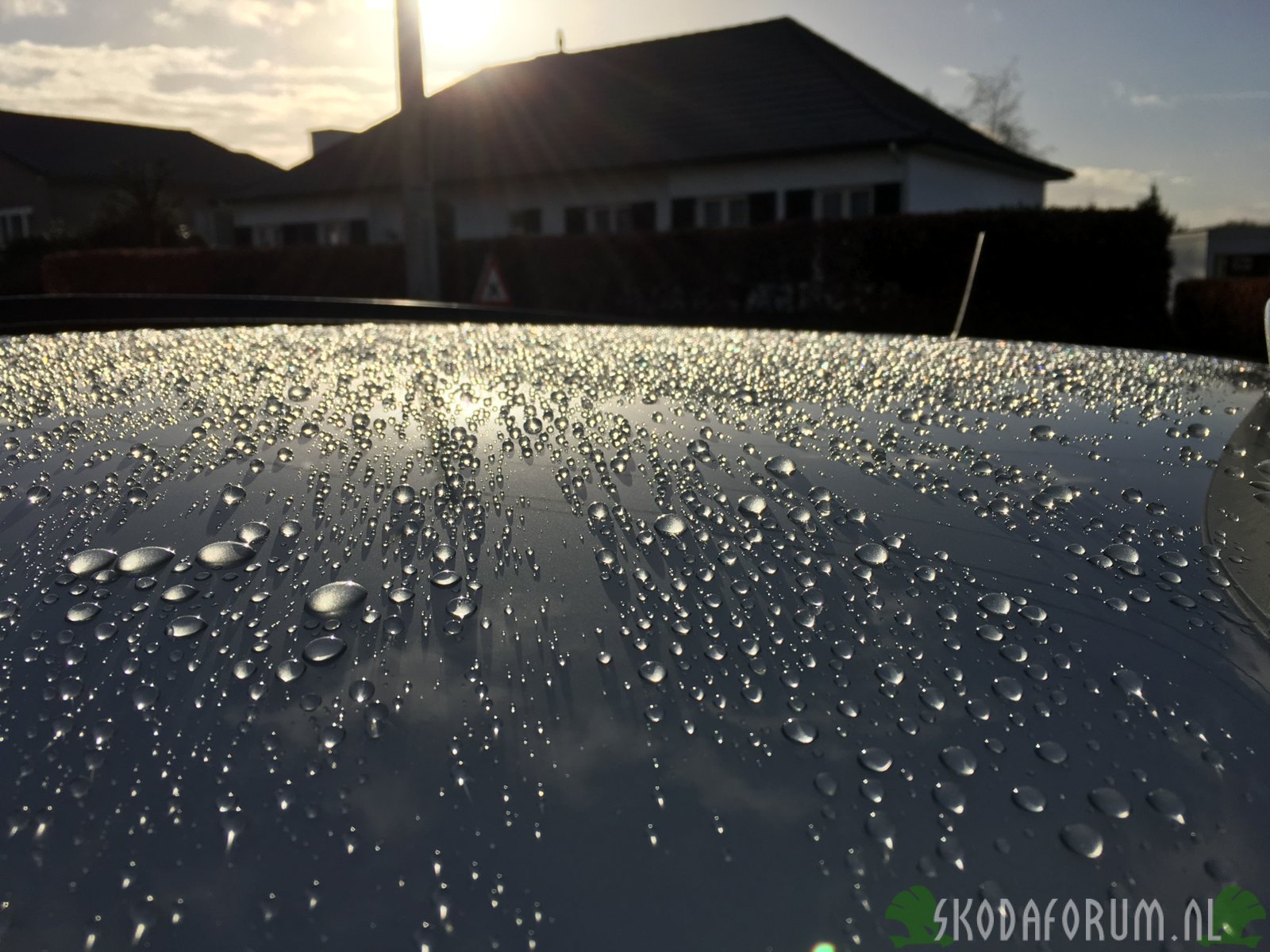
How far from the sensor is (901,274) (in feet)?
47.6

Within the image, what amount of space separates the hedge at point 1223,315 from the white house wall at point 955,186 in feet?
17.2

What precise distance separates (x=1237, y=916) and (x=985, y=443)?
82 cm

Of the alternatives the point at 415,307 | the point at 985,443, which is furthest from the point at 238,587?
the point at 415,307

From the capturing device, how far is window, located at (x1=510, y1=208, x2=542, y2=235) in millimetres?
25328

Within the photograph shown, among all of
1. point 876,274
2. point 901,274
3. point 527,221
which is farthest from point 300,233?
point 901,274

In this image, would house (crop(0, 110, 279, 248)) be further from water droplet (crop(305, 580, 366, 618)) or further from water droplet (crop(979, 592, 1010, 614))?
water droplet (crop(979, 592, 1010, 614))

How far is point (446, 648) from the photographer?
2.44 feet

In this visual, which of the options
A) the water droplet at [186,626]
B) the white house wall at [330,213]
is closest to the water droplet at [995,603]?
the water droplet at [186,626]

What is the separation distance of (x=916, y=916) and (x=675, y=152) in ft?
75.7

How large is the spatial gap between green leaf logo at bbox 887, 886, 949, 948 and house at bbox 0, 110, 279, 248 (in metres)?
43.0

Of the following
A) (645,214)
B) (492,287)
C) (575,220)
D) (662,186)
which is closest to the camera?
(492,287)

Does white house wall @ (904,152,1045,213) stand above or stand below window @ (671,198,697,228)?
above

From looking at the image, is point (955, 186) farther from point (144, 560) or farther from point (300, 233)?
point (144, 560)

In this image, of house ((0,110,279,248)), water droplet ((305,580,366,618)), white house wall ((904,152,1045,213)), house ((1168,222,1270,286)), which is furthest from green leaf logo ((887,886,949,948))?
house ((0,110,279,248))
